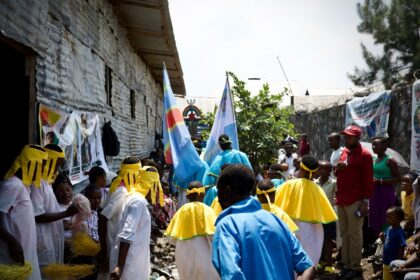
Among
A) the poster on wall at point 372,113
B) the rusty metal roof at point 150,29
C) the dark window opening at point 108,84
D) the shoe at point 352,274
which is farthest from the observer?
the rusty metal roof at point 150,29

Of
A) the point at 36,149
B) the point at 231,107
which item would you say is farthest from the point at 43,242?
the point at 231,107

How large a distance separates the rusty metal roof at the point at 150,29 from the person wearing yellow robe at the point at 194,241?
5.37m

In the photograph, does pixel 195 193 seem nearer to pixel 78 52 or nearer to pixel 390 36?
pixel 78 52

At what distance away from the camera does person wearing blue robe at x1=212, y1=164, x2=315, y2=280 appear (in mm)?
2217

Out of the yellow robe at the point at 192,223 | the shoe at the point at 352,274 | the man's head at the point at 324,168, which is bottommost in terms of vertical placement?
the shoe at the point at 352,274

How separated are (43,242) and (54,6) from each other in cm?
298

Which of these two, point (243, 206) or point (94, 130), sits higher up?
point (94, 130)

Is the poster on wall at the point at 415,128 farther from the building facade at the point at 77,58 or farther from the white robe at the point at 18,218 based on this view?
the white robe at the point at 18,218

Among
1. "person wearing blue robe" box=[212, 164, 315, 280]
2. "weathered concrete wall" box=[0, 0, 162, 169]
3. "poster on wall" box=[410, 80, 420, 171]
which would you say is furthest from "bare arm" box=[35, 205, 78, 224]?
"poster on wall" box=[410, 80, 420, 171]

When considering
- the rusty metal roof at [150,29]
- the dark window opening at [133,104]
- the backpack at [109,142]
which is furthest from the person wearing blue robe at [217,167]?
the dark window opening at [133,104]

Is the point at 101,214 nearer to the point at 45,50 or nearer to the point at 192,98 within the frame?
the point at 45,50

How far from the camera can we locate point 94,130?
6820 mm

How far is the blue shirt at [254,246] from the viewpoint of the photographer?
2221 mm

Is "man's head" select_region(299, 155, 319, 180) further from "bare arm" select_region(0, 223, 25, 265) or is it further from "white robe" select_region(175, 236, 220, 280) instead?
"bare arm" select_region(0, 223, 25, 265)
